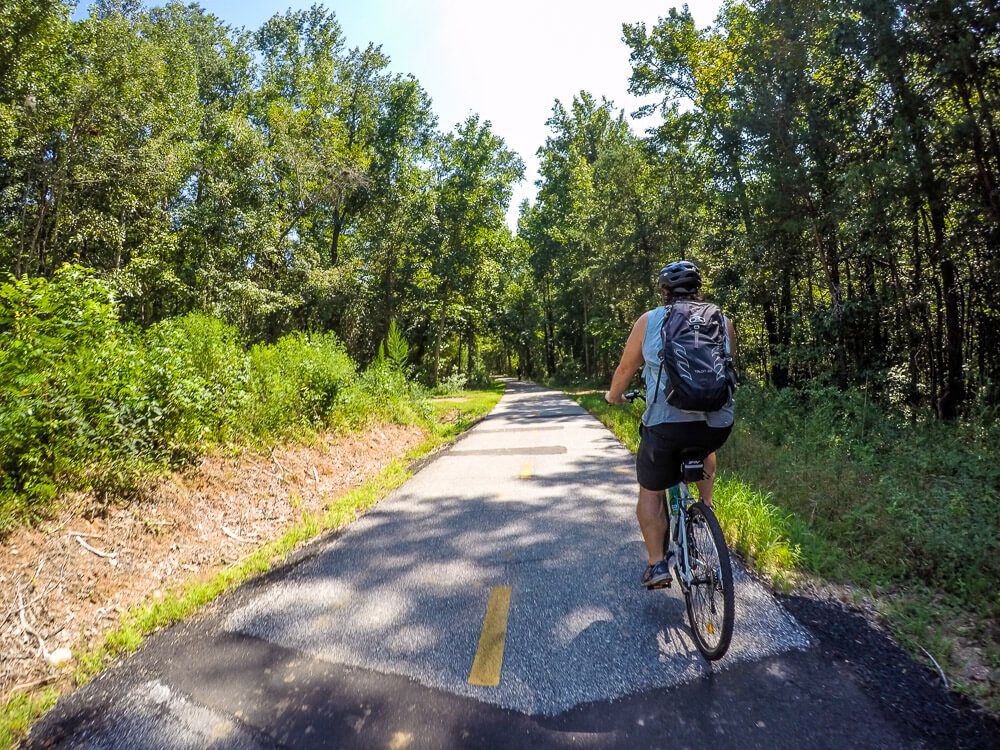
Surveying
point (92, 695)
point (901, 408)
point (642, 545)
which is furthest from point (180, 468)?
point (901, 408)

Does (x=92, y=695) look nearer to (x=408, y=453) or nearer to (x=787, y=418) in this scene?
(x=408, y=453)

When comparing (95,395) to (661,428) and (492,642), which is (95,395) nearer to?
(492,642)

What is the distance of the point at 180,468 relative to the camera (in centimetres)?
493

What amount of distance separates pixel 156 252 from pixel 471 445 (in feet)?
60.1

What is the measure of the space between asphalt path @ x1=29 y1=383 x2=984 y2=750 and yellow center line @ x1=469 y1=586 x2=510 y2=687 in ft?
0.04

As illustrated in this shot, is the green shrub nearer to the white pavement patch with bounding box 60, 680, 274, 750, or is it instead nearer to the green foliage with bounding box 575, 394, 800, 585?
the white pavement patch with bounding box 60, 680, 274, 750

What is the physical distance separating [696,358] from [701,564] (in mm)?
1226

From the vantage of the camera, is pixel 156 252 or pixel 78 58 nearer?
pixel 78 58

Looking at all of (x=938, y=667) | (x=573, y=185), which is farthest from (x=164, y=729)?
(x=573, y=185)

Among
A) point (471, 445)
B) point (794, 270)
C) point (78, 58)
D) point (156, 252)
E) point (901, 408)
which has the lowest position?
point (471, 445)

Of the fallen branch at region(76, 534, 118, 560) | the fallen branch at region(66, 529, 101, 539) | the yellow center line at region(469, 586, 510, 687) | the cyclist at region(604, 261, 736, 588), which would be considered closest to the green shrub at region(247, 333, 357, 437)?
the fallen branch at region(66, 529, 101, 539)

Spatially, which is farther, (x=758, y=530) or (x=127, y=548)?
(x=758, y=530)

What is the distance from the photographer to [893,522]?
14.0 ft

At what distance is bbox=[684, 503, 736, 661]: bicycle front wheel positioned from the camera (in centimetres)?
247
